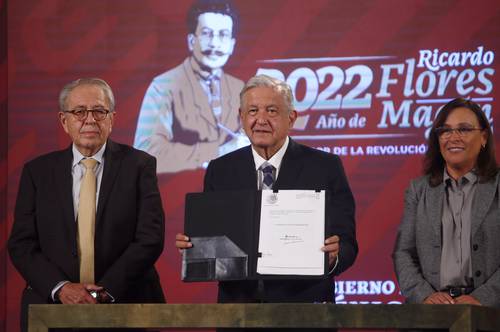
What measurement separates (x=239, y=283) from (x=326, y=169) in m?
0.57

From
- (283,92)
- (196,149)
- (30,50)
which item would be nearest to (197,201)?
(283,92)

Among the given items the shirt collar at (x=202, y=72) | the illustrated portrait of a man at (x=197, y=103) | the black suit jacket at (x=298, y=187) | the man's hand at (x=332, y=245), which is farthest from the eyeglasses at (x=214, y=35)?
the man's hand at (x=332, y=245)

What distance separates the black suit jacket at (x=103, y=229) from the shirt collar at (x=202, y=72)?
2.12m

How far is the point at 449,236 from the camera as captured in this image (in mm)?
3898

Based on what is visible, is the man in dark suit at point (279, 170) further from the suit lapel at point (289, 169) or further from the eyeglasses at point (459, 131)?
the eyeglasses at point (459, 131)

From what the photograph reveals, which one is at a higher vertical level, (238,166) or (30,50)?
(30,50)

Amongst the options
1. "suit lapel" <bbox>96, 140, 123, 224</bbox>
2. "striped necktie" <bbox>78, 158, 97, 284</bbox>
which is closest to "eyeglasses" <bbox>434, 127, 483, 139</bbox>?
"suit lapel" <bbox>96, 140, 123, 224</bbox>

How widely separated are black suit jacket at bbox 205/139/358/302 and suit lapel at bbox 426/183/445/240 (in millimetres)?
333

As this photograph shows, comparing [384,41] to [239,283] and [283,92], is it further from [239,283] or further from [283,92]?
[239,283]

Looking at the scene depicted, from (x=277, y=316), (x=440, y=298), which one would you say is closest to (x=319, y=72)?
(x=440, y=298)

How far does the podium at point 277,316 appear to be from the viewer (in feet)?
9.98

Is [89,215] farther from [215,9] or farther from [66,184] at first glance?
[215,9]

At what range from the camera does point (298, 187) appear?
3.84 m

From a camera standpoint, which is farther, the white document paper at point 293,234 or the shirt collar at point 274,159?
the shirt collar at point 274,159
